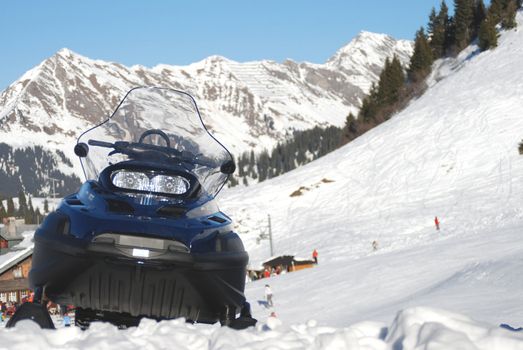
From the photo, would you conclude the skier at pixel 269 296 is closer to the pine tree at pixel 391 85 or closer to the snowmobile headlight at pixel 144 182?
the snowmobile headlight at pixel 144 182

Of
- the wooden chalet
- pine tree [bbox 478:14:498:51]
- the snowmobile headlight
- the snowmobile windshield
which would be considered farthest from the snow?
pine tree [bbox 478:14:498:51]

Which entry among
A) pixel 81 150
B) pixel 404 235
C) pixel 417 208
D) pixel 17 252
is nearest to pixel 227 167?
pixel 81 150

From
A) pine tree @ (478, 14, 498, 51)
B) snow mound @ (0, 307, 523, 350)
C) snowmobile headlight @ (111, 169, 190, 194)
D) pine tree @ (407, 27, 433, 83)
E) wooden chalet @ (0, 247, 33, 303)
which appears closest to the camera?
Answer: snow mound @ (0, 307, 523, 350)

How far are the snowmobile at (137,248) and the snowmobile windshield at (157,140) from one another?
0.06 ft

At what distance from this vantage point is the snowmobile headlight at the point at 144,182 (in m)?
5.51

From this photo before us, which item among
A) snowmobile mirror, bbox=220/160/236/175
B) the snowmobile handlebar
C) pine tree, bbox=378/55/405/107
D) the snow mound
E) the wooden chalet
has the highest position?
pine tree, bbox=378/55/405/107

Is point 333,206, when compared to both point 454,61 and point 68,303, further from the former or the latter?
point 68,303

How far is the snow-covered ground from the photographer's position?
3848 millimetres

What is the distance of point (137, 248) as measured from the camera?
492 centimetres

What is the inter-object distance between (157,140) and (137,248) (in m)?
1.86

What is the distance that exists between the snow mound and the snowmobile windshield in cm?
178

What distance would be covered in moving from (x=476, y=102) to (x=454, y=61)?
805 inches

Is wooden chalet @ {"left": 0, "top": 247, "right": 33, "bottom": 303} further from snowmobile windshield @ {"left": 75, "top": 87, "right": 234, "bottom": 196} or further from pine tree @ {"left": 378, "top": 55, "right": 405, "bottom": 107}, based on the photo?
pine tree @ {"left": 378, "top": 55, "right": 405, "bottom": 107}

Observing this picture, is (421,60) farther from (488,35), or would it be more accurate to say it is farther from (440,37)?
(488,35)
